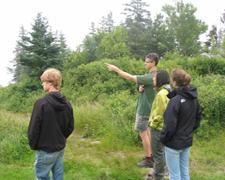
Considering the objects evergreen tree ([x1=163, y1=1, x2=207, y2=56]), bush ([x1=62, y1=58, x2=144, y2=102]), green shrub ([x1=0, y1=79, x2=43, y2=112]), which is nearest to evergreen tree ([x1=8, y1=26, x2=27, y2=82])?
green shrub ([x1=0, y1=79, x2=43, y2=112])

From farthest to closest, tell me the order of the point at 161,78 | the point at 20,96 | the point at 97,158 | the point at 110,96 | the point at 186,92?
1. the point at 20,96
2. the point at 110,96
3. the point at 97,158
4. the point at 161,78
5. the point at 186,92

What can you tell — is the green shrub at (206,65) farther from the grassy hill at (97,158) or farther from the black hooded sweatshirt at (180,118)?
the black hooded sweatshirt at (180,118)

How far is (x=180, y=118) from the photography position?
196 inches

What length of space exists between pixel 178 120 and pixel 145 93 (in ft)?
5.24

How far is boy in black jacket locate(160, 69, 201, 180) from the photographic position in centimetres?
488

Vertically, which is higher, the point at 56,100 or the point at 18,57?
the point at 18,57

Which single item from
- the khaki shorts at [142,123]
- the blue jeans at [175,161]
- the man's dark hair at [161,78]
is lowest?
the blue jeans at [175,161]

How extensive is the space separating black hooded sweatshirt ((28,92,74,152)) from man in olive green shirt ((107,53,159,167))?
1.46 metres

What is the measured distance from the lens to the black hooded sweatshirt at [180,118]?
487 centimetres

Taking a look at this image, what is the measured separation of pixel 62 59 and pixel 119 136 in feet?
62.4

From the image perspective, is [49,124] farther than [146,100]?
No

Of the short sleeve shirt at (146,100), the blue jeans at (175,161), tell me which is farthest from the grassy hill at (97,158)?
the blue jeans at (175,161)

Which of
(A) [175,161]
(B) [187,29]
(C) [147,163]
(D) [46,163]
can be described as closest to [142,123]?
(C) [147,163]

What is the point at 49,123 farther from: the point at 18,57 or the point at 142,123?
the point at 18,57
